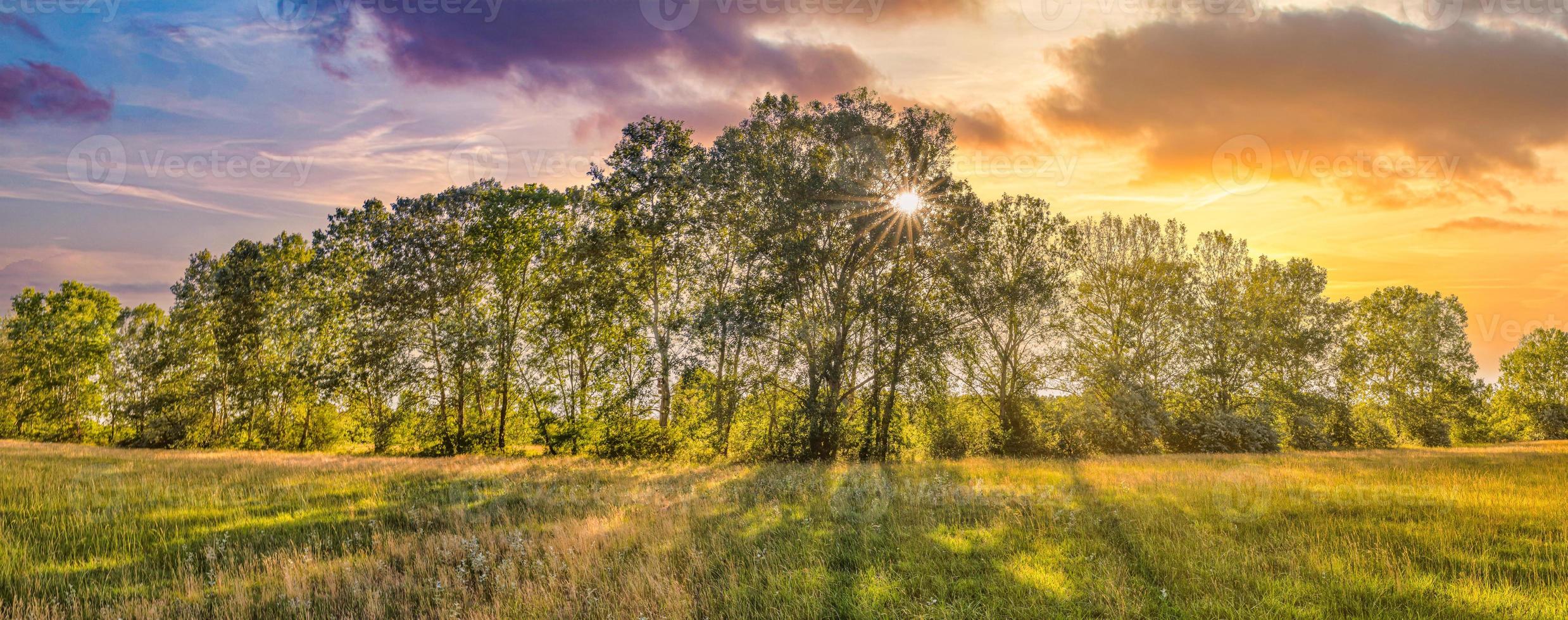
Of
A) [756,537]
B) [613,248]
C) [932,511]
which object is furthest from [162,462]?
[932,511]

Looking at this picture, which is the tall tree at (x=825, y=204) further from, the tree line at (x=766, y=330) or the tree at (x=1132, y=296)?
the tree at (x=1132, y=296)

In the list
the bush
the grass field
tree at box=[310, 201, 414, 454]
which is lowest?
the bush

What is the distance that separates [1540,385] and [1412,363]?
26.8 meters

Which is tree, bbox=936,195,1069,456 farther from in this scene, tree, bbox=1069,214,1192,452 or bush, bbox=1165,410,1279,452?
bush, bbox=1165,410,1279,452

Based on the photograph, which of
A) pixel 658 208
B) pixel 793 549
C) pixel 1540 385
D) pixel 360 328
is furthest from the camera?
pixel 1540 385

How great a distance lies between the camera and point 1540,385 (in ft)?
180

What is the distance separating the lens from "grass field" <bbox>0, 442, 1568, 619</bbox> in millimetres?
5875

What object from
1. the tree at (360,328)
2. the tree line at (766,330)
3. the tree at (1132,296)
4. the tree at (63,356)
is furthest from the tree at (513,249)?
the tree at (63,356)

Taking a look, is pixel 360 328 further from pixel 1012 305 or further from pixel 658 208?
pixel 1012 305

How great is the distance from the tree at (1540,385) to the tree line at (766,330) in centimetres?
1651

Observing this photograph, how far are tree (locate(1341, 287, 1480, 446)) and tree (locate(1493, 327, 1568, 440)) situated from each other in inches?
742

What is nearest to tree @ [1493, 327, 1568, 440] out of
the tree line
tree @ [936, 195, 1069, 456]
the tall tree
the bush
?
the tree line

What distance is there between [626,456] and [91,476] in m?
16.0

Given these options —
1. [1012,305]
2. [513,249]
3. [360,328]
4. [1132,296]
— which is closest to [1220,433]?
[1132,296]
